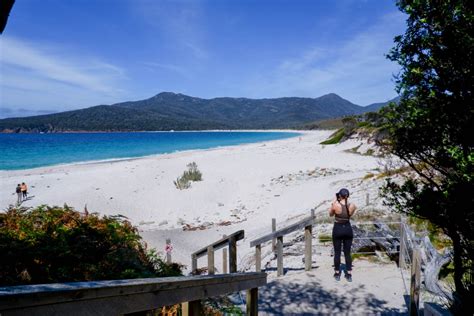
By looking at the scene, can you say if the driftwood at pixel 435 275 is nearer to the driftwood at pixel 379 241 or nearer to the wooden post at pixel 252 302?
the driftwood at pixel 379 241

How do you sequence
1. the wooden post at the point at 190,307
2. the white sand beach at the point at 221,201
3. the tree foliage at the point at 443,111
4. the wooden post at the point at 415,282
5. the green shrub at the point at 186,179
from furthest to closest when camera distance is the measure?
the green shrub at the point at 186,179 < the white sand beach at the point at 221,201 < the wooden post at the point at 415,282 < the tree foliage at the point at 443,111 < the wooden post at the point at 190,307

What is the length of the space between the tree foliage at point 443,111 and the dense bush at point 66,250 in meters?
3.89

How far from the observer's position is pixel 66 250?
4.41m

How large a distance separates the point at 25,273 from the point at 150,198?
623 inches

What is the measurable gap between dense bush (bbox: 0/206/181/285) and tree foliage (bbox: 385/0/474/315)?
3885mm

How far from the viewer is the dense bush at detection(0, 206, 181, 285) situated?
13.3 ft

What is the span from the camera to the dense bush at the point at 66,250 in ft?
13.3

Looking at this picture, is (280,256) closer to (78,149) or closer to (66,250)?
(66,250)

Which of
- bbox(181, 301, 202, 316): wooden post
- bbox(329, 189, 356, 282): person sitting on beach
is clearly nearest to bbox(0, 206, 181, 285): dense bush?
bbox(181, 301, 202, 316): wooden post

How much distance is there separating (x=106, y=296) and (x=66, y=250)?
3.45 m

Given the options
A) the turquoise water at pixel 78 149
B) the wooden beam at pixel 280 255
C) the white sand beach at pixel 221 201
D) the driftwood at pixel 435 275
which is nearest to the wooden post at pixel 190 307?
the white sand beach at pixel 221 201

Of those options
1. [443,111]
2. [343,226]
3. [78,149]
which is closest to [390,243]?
[343,226]

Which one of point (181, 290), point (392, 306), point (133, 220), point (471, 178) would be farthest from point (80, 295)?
point (133, 220)

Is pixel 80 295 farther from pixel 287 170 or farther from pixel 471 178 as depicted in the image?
pixel 287 170
